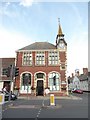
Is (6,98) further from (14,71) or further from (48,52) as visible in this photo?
(48,52)

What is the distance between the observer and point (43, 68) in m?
41.9

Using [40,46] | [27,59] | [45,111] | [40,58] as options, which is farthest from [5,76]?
[45,111]

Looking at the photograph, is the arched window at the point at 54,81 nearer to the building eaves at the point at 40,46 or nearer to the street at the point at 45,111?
the building eaves at the point at 40,46

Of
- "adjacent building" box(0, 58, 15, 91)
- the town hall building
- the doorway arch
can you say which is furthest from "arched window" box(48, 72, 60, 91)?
"adjacent building" box(0, 58, 15, 91)

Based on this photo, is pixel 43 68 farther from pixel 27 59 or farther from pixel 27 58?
pixel 27 58

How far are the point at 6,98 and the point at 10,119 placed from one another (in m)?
15.4

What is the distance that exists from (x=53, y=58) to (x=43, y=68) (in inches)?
117

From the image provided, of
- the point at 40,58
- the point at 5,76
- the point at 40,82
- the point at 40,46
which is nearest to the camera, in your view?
the point at 40,82

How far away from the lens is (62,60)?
139 ft

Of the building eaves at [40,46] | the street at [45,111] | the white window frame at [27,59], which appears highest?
the building eaves at [40,46]

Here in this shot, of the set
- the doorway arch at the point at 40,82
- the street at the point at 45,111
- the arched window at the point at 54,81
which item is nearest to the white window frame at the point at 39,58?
the doorway arch at the point at 40,82

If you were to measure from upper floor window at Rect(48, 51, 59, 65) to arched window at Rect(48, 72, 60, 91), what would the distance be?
232cm

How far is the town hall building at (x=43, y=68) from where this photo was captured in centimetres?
4109

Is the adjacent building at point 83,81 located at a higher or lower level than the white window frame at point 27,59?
lower
